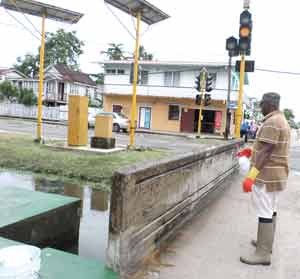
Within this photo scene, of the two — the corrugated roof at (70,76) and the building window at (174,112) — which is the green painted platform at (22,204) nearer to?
the building window at (174,112)

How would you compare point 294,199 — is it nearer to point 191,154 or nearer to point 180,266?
point 191,154

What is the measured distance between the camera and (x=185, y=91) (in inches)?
1292

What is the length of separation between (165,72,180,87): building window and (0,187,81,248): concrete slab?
29.9 meters

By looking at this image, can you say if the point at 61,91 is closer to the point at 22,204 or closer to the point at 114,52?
the point at 114,52

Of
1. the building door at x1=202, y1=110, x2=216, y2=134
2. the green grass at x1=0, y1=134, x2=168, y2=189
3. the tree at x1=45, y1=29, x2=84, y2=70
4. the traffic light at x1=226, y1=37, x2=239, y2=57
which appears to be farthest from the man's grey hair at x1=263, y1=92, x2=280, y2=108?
the tree at x1=45, y1=29, x2=84, y2=70

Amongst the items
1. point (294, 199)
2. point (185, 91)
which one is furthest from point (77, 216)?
point (185, 91)

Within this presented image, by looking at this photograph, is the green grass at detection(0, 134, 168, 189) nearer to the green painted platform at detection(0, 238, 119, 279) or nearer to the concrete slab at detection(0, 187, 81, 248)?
the concrete slab at detection(0, 187, 81, 248)

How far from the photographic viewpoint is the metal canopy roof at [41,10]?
39.6 ft

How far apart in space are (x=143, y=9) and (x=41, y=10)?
3658 millimetres

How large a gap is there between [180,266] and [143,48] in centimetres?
5982

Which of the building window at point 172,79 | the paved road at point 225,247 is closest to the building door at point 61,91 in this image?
the building window at point 172,79

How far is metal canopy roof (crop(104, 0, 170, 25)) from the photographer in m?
11.4

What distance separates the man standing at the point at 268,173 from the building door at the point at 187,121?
30.2m

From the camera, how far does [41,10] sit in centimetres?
1264
